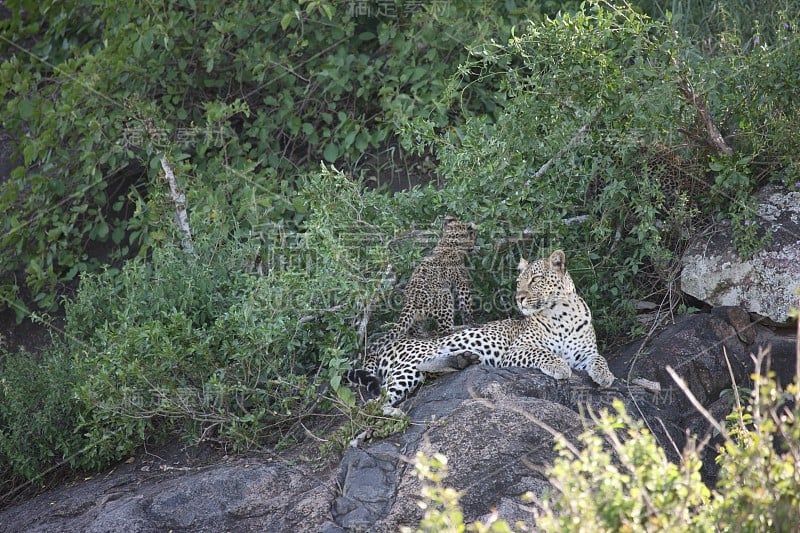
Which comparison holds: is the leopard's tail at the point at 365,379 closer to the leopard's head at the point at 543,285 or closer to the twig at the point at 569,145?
the leopard's head at the point at 543,285

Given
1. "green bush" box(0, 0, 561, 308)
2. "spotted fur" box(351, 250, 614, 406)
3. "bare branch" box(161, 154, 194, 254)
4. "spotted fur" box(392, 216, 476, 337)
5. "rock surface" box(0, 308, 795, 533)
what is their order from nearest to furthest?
"rock surface" box(0, 308, 795, 533) < "spotted fur" box(351, 250, 614, 406) < "spotted fur" box(392, 216, 476, 337) < "bare branch" box(161, 154, 194, 254) < "green bush" box(0, 0, 561, 308)

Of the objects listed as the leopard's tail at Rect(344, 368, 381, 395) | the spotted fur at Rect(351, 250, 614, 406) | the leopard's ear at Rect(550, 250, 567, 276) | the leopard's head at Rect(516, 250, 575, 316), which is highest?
the leopard's ear at Rect(550, 250, 567, 276)

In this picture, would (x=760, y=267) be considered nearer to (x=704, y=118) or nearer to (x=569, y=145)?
(x=704, y=118)

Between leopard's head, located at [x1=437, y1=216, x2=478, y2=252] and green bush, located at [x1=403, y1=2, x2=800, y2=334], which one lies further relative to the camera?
leopard's head, located at [x1=437, y1=216, x2=478, y2=252]

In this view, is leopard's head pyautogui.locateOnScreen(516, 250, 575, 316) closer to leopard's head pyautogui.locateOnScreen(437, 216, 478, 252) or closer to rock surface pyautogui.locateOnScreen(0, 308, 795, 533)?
rock surface pyautogui.locateOnScreen(0, 308, 795, 533)

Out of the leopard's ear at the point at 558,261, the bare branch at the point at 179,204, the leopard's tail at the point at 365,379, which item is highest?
the bare branch at the point at 179,204

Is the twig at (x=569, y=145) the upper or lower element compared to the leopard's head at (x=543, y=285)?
upper

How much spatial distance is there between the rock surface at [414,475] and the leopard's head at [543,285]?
0.72m

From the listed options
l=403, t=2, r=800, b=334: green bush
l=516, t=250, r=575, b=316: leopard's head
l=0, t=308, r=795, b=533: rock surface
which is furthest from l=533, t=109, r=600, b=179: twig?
l=0, t=308, r=795, b=533: rock surface

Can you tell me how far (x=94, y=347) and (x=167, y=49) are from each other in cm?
427

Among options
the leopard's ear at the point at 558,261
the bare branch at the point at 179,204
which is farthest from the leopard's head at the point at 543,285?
the bare branch at the point at 179,204

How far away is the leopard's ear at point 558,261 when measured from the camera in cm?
783

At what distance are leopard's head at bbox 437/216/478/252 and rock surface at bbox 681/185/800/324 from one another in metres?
1.81

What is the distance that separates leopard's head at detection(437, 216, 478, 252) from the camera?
8.87 metres
